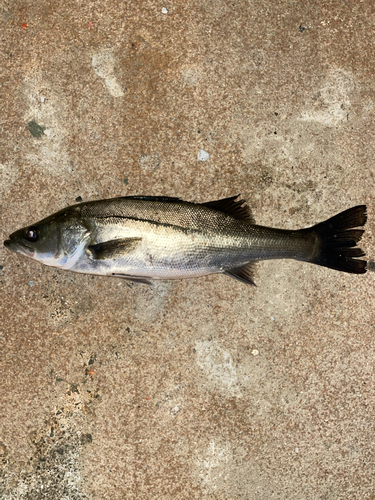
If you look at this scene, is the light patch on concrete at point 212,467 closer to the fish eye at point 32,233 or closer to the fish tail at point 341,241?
the fish tail at point 341,241

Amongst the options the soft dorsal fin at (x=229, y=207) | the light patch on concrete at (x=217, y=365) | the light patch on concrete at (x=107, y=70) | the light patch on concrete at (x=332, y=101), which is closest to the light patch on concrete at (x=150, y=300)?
the light patch on concrete at (x=217, y=365)

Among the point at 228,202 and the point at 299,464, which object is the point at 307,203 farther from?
the point at 299,464

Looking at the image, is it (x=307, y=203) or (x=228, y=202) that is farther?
(x=307, y=203)

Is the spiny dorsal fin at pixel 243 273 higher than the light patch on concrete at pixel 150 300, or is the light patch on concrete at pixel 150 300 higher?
the spiny dorsal fin at pixel 243 273

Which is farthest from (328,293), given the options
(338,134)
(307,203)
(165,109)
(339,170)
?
(165,109)

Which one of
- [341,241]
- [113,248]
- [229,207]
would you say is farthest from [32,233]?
[341,241]

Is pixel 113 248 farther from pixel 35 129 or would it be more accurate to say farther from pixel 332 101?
pixel 332 101
